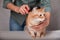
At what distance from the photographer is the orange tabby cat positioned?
29.9 inches

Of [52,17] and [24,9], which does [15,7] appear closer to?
[24,9]

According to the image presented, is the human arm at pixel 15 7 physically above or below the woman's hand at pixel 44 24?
above

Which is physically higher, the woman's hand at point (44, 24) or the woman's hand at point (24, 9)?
the woman's hand at point (24, 9)

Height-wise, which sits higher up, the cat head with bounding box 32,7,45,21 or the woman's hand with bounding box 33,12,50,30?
the cat head with bounding box 32,7,45,21

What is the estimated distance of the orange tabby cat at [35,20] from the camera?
0.76 meters

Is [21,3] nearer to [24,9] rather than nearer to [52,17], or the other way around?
[24,9]

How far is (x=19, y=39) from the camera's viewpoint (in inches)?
31.3

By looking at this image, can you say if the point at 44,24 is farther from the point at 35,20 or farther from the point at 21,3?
the point at 21,3

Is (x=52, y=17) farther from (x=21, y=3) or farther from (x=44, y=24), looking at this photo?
(x=21, y=3)

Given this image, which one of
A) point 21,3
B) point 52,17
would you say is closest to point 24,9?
point 21,3

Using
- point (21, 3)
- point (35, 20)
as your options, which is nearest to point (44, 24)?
point (35, 20)

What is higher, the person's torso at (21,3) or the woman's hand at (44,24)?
the person's torso at (21,3)

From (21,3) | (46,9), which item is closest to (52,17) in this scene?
(46,9)

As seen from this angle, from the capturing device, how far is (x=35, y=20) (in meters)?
0.76
